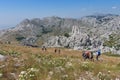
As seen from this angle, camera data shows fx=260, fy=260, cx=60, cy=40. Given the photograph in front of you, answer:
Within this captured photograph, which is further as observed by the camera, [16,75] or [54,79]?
[16,75]

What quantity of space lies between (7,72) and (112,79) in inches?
214

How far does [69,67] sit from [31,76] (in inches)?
159

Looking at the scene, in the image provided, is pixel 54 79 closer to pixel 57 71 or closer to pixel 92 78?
pixel 57 71

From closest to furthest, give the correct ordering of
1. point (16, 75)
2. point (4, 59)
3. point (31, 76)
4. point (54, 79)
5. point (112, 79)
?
1. point (31, 76)
2. point (54, 79)
3. point (16, 75)
4. point (112, 79)
5. point (4, 59)

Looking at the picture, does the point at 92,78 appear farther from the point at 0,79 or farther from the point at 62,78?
the point at 0,79

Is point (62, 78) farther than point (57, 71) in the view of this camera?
No

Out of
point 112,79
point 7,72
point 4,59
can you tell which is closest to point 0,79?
point 7,72

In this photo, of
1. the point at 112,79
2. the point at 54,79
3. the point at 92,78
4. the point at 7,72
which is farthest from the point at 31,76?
the point at 112,79

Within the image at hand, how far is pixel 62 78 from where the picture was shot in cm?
1193

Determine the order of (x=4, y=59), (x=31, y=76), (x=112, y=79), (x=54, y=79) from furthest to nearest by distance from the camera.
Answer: (x=4, y=59) → (x=112, y=79) → (x=54, y=79) → (x=31, y=76)

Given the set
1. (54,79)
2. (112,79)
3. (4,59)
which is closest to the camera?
(54,79)

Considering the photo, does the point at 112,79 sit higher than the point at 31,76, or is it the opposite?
the point at 31,76

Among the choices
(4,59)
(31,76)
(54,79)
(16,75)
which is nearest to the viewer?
(31,76)

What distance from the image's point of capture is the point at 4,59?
14.8 m
